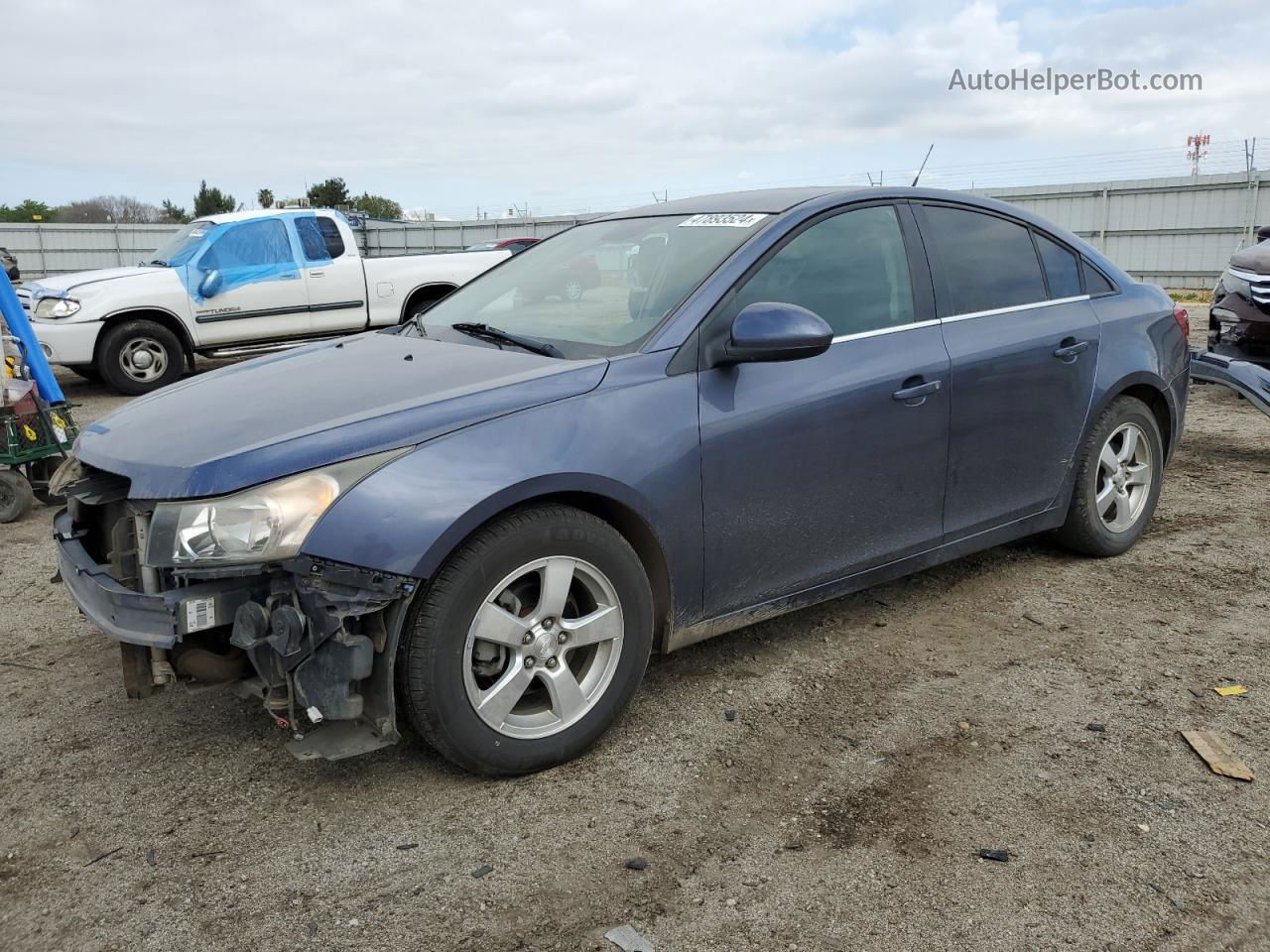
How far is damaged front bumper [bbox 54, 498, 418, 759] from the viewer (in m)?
2.62

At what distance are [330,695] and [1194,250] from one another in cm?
2133

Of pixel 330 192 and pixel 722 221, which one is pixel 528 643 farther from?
pixel 330 192

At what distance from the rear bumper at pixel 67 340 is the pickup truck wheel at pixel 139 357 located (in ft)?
0.47

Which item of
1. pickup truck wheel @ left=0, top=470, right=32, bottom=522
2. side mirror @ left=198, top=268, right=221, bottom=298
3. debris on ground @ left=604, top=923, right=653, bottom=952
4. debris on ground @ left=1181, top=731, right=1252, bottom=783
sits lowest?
debris on ground @ left=604, top=923, right=653, bottom=952

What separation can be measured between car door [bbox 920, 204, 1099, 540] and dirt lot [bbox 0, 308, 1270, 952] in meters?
0.54

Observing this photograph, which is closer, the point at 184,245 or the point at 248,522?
the point at 248,522

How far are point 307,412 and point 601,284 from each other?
126 cm

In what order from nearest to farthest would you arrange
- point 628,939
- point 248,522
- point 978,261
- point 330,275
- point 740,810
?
point 628,939, point 248,522, point 740,810, point 978,261, point 330,275

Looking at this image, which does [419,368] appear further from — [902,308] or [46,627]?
[46,627]

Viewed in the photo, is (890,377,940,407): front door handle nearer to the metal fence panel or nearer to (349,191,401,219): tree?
the metal fence panel

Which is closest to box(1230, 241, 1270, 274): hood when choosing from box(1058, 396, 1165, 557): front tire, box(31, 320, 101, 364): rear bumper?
box(1058, 396, 1165, 557): front tire

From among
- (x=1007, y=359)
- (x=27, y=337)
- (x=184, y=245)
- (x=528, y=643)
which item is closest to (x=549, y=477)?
(x=528, y=643)

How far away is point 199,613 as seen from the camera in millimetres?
2648

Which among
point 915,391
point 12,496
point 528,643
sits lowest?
point 12,496
